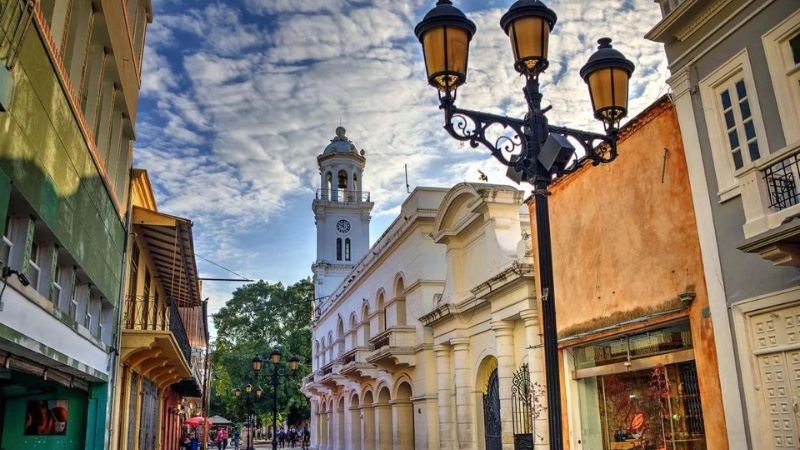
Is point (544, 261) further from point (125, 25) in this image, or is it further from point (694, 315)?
point (125, 25)

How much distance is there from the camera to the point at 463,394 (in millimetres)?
17562

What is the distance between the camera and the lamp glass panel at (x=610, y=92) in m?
6.41

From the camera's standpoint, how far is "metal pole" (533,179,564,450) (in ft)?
16.2

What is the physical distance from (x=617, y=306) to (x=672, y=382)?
5.07ft

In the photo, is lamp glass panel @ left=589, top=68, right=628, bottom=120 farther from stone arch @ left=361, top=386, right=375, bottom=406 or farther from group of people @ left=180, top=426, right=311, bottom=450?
group of people @ left=180, top=426, right=311, bottom=450

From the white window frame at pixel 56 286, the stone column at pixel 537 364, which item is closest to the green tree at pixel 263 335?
the stone column at pixel 537 364

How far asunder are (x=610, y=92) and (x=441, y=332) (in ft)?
44.3

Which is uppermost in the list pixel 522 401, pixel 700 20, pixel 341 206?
pixel 341 206

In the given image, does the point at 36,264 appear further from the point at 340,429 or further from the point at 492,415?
the point at 340,429

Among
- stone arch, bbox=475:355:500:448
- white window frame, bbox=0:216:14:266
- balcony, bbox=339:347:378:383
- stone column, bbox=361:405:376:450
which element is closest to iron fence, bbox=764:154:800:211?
white window frame, bbox=0:216:14:266

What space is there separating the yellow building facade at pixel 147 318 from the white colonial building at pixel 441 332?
6.76m

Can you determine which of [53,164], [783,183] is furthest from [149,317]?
[783,183]

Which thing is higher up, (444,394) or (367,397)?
(367,397)

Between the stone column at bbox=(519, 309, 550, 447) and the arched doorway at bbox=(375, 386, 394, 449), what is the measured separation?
12401 millimetres
